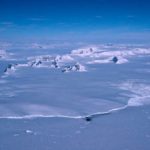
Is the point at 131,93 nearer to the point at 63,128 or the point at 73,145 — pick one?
the point at 63,128

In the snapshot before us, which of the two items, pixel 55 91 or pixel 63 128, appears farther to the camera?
pixel 55 91

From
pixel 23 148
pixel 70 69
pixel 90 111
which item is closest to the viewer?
pixel 23 148

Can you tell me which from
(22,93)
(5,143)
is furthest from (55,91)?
(5,143)

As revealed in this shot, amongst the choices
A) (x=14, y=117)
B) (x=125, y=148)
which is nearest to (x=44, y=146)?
(x=125, y=148)

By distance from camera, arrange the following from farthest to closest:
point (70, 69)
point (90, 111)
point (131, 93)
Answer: point (70, 69) < point (131, 93) < point (90, 111)

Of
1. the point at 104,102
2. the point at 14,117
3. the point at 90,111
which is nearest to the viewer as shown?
the point at 14,117

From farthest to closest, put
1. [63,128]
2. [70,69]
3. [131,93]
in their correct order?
[70,69] → [131,93] → [63,128]

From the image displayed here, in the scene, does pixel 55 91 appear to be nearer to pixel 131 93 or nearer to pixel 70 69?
pixel 131 93

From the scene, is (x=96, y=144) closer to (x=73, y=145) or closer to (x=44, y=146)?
(x=73, y=145)

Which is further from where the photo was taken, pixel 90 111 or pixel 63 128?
pixel 90 111
